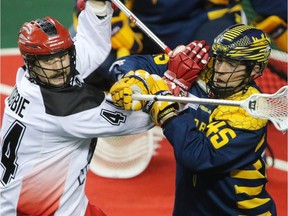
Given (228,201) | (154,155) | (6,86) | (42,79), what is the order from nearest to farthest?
(42,79), (228,201), (154,155), (6,86)

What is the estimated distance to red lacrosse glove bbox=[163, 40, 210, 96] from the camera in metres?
3.25

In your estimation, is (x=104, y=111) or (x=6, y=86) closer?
(x=104, y=111)

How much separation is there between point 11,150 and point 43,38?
0.49 meters

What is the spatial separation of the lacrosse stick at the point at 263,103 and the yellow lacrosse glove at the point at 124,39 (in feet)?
6.08

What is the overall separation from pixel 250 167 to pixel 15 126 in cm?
95

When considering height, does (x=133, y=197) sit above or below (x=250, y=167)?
below

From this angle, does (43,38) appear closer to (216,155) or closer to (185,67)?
(185,67)

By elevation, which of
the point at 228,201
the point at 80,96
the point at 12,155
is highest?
the point at 80,96

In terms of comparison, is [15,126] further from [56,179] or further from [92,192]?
[92,192]

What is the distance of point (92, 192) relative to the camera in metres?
4.75

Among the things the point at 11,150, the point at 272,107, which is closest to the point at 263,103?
the point at 272,107

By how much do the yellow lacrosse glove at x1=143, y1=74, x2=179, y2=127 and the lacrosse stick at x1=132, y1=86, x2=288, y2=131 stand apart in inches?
2.3

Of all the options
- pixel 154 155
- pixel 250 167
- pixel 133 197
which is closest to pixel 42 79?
pixel 250 167

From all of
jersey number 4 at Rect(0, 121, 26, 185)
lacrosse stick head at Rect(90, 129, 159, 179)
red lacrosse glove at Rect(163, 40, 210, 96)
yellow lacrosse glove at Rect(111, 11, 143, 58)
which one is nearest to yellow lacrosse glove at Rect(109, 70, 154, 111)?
red lacrosse glove at Rect(163, 40, 210, 96)
